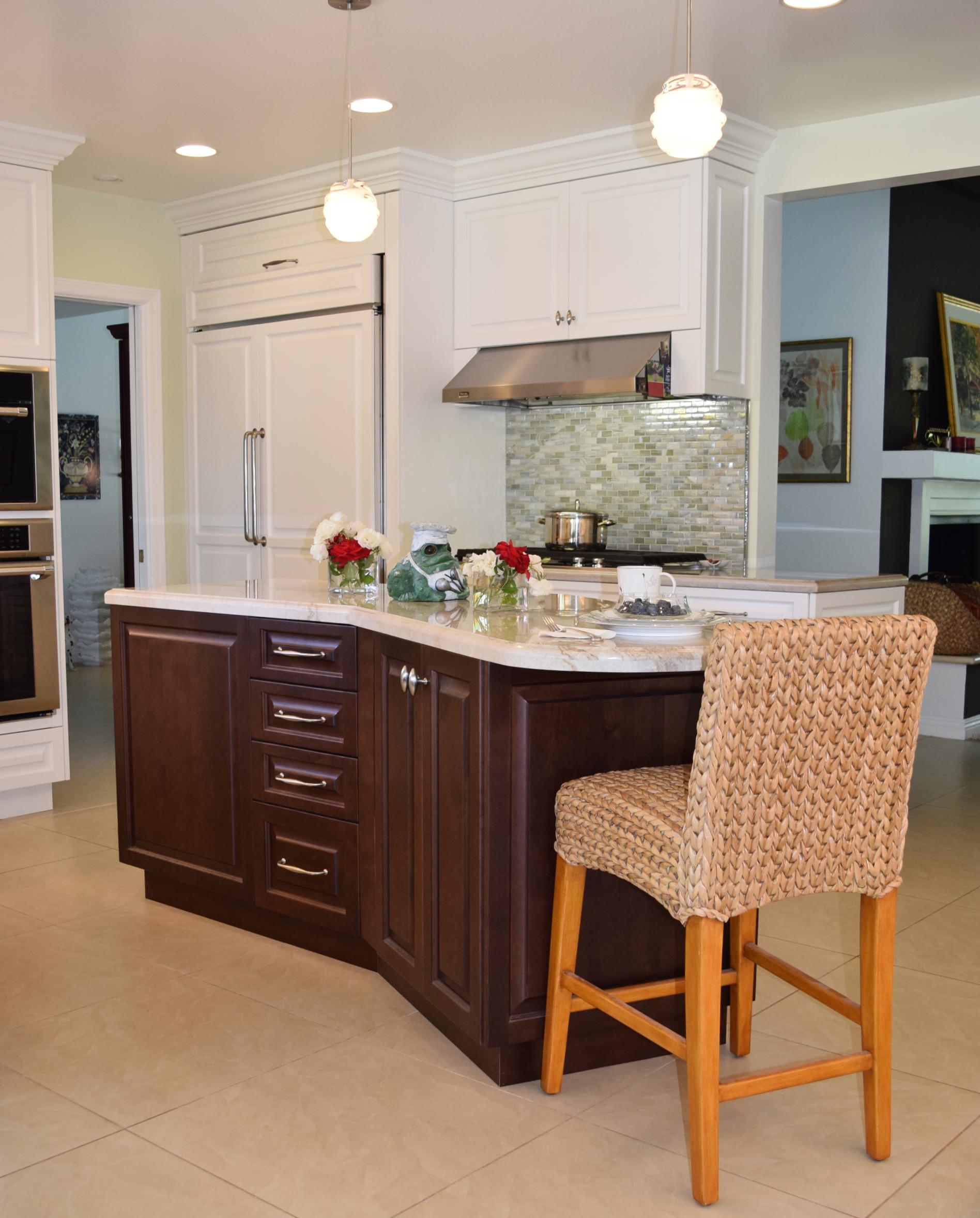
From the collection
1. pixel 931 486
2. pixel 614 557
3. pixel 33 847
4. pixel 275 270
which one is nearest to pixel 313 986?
pixel 33 847

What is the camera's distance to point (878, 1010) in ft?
6.73

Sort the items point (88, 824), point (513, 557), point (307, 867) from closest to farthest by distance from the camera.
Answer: point (513, 557), point (307, 867), point (88, 824)

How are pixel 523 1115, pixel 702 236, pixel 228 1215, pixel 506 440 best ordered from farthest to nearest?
pixel 506 440, pixel 702 236, pixel 523 1115, pixel 228 1215

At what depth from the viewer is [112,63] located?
3.75 meters

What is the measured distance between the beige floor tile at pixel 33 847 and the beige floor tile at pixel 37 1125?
157 centimetres

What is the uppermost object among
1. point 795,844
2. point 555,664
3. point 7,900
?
point 555,664

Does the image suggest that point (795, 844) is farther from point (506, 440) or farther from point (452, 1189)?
point (506, 440)

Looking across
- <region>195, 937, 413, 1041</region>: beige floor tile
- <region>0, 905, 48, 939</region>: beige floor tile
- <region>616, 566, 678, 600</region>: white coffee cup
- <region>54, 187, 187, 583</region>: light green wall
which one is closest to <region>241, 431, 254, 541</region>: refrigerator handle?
<region>54, 187, 187, 583</region>: light green wall

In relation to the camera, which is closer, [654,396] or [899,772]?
[899,772]

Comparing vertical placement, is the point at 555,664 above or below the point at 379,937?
above

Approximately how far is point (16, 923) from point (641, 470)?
114 inches

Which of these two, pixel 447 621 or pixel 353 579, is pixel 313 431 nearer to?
pixel 353 579

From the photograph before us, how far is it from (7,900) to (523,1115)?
191 cm

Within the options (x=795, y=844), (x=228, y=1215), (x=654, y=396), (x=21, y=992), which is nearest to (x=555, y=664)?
(x=795, y=844)
